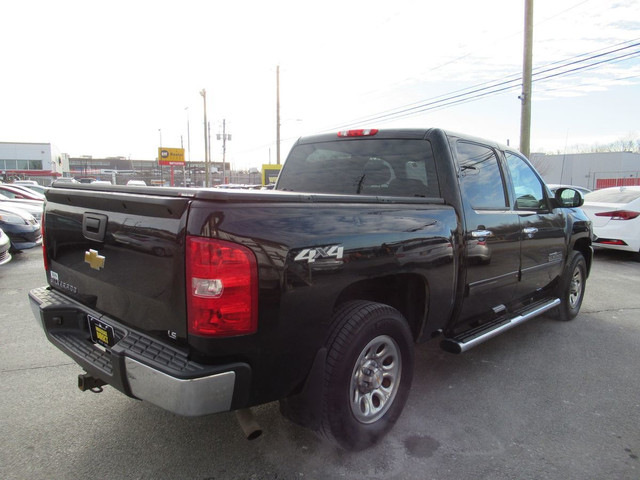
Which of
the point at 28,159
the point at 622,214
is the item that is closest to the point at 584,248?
the point at 622,214

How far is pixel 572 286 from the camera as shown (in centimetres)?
522

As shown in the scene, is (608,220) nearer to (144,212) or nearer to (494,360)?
(494,360)

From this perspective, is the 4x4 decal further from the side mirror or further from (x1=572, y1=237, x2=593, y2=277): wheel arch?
(x1=572, y1=237, x2=593, y2=277): wheel arch

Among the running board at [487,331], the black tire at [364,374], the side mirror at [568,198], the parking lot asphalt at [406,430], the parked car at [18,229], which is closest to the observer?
the black tire at [364,374]

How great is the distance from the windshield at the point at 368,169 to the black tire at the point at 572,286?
2.57 m

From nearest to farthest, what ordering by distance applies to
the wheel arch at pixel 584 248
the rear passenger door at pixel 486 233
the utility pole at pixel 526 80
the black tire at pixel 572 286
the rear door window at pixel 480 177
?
the rear passenger door at pixel 486 233
the rear door window at pixel 480 177
the black tire at pixel 572 286
the wheel arch at pixel 584 248
the utility pole at pixel 526 80

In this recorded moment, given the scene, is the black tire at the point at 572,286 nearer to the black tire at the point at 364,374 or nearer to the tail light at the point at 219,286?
the black tire at the point at 364,374

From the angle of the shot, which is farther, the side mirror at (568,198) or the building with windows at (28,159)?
the building with windows at (28,159)

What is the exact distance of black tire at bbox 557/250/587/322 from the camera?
4945mm

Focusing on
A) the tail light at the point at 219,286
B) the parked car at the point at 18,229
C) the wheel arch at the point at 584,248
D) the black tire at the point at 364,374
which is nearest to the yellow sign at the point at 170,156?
the parked car at the point at 18,229

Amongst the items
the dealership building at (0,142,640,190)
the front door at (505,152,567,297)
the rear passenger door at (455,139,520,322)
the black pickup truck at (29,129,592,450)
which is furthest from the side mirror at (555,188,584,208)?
the dealership building at (0,142,640,190)

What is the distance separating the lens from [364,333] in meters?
2.39

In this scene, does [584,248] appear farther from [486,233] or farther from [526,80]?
[526,80]

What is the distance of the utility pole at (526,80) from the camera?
12898mm
